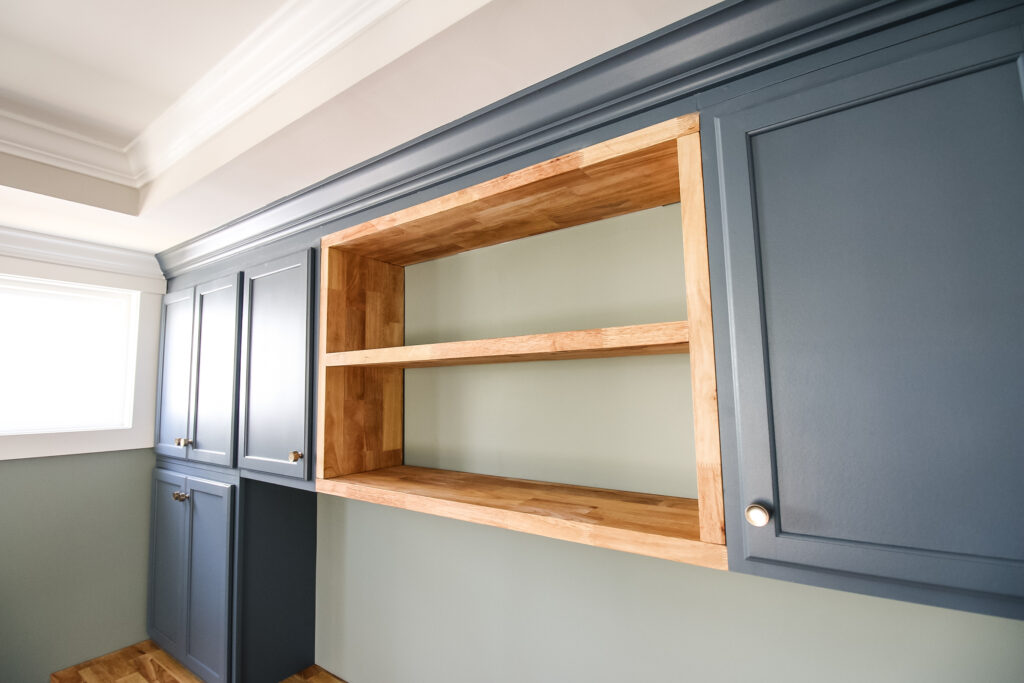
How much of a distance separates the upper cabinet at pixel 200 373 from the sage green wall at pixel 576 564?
0.68 metres

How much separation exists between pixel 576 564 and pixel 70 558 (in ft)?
7.41

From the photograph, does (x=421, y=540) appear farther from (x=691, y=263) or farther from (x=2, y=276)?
(x=2, y=276)

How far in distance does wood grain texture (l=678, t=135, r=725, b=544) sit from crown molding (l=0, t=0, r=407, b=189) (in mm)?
663

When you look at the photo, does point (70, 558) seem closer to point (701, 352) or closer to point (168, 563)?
point (168, 563)

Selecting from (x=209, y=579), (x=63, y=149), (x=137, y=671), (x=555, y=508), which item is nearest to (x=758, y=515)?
(x=555, y=508)

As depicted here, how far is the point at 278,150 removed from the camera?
1340mm

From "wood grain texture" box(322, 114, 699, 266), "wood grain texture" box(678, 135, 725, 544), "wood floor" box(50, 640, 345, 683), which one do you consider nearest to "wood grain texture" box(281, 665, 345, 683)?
"wood floor" box(50, 640, 345, 683)

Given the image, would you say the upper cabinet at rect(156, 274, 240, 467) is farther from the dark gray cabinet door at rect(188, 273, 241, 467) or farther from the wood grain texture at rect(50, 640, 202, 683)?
the wood grain texture at rect(50, 640, 202, 683)

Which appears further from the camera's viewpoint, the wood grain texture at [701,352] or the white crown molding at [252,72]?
the white crown molding at [252,72]

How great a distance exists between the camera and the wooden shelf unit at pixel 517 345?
33.1 inches

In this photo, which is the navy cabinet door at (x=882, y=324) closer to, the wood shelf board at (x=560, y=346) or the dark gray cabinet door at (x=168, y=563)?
the wood shelf board at (x=560, y=346)

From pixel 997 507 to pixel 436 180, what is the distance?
4.07ft

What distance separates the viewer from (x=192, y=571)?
197 cm

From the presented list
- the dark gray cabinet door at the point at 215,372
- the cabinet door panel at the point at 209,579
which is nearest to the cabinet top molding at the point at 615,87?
the dark gray cabinet door at the point at 215,372
